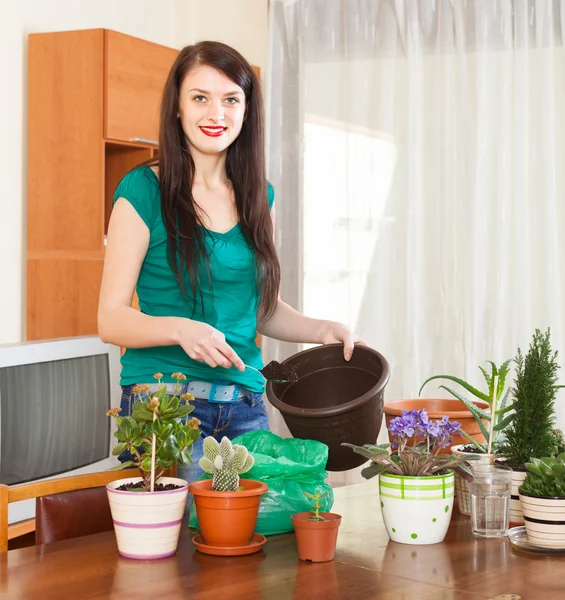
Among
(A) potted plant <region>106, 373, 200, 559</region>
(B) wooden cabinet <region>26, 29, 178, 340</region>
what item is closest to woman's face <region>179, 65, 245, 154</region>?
(A) potted plant <region>106, 373, 200, 559</region>

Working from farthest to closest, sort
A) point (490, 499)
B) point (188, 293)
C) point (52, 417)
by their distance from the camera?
point (52, 417) → point (188, 293) → point (490, 499)

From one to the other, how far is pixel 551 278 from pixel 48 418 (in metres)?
2.00

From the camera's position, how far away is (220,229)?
1.73 meters

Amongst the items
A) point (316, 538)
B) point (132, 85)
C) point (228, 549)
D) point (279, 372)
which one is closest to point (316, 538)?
point (316, 538)

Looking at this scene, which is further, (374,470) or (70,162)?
(70,162)

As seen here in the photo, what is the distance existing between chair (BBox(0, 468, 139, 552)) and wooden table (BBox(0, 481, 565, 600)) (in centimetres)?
11

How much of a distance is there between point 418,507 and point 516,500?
0.23 meters

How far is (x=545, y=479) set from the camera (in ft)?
4.30

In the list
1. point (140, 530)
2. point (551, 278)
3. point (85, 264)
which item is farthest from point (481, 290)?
point (140, 530)

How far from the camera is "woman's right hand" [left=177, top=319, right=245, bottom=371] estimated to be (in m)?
1.37

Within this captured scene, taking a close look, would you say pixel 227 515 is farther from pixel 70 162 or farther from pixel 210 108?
pixel 70 162

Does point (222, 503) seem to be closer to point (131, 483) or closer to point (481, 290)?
point (131, 483)

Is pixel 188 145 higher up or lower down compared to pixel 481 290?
higher up

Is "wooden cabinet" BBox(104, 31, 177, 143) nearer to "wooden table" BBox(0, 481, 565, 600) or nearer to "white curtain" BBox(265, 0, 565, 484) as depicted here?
"white curtain" BBox(265, 0, 565, 484)
